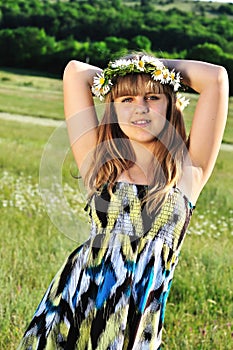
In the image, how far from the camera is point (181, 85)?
1.94 meters

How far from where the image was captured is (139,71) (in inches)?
74.5

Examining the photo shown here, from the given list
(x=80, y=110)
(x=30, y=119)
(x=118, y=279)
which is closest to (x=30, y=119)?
(x=30, y=119)

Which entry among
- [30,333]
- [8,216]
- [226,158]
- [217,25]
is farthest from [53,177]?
[217,25]

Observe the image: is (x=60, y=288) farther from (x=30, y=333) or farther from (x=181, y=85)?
(x=181, y=85)

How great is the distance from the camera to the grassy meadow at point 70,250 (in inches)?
109

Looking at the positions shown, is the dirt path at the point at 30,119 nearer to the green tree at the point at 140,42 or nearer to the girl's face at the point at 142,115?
the green tree at the point at 140,42

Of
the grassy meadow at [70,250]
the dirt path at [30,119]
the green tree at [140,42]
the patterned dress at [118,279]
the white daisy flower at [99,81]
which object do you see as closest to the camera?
the patterned dress at [118,279]

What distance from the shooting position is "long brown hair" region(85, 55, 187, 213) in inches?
73.5

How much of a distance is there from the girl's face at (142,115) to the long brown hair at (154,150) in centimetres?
2

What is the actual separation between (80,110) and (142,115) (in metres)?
0.29

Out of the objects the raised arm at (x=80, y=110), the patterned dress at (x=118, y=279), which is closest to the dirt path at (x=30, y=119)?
the raised arm at (x=80, y=110)

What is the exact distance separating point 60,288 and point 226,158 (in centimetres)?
760

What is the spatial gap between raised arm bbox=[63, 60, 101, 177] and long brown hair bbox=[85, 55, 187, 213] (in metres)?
0.07

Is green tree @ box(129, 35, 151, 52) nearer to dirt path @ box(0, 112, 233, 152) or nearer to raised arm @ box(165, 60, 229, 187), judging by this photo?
dirt path @ box(0, 112, 233, 152)
